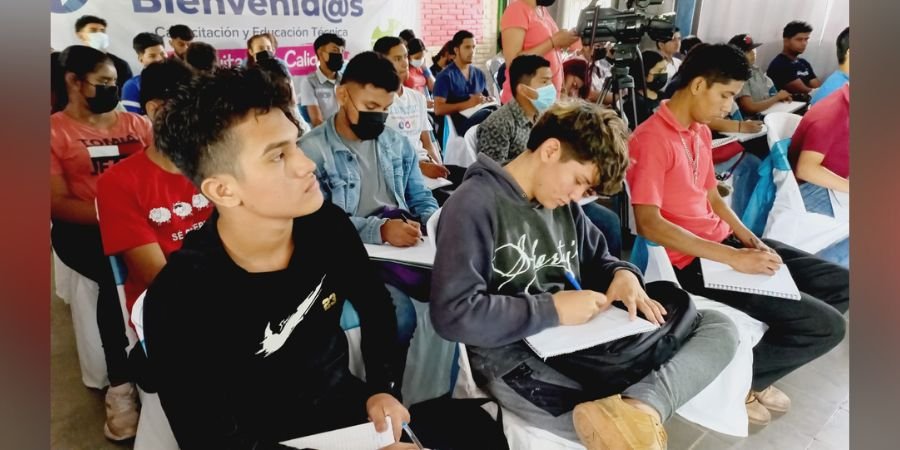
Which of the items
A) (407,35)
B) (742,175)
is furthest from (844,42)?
(407,35)

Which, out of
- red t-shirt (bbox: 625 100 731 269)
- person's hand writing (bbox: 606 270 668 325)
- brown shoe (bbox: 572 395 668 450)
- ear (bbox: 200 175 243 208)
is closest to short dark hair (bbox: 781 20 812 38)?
red t-shirt (bbox: 625 100 731 269)

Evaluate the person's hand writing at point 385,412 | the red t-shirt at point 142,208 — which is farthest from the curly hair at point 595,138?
the red t-shirt at point 142,208

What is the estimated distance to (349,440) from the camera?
38.5 inches

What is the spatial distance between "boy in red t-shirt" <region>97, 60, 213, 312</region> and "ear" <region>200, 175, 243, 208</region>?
1.26ft

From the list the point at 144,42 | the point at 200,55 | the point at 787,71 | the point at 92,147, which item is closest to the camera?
the point at 92,147

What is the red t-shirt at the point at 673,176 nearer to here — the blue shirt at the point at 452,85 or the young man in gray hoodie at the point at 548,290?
the young man in gray hoodie at the point at 548,290

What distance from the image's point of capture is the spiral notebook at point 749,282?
147 cm

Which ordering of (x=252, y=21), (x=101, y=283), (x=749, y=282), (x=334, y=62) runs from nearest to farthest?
(x=749, y=282), (x=101, y=283), (x=334, y=62), (x=252, y=21)

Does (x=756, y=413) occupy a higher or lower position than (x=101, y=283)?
lower

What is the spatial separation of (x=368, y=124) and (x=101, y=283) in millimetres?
919

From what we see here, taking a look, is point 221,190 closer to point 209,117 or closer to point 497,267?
point 209,117

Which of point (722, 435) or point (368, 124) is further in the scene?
point (368, 124)
